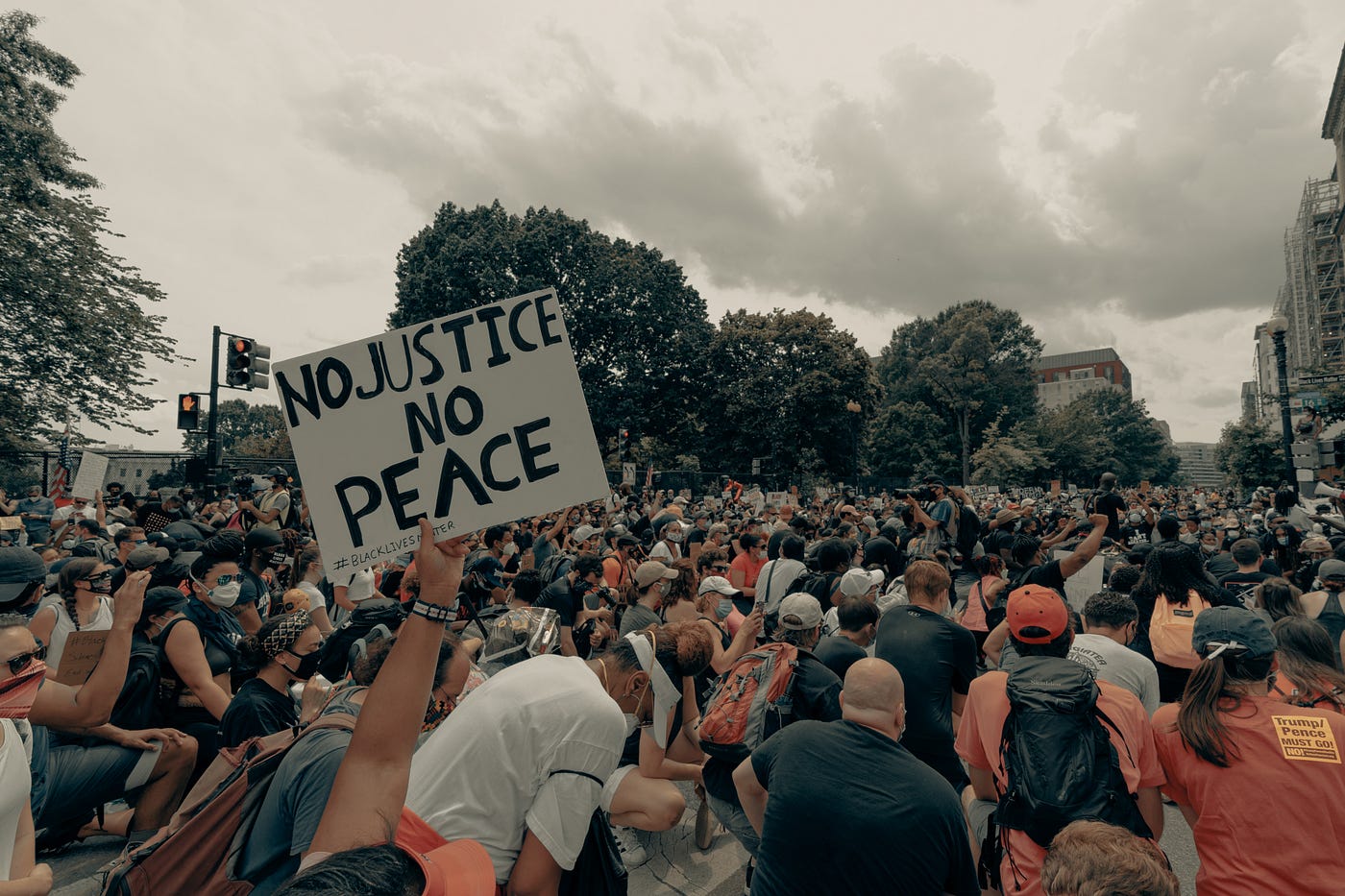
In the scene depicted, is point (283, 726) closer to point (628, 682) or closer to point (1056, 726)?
point (628, 682)

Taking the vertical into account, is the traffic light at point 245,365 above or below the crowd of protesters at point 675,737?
above

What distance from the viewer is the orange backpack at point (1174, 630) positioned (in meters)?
4.46

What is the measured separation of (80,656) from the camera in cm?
372

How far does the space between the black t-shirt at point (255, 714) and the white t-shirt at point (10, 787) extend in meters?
0.88

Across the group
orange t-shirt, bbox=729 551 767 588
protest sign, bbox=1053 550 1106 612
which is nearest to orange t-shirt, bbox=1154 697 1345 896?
protest sign, bbox=1053 550 1106 612

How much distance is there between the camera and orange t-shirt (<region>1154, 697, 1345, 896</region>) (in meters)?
2.18

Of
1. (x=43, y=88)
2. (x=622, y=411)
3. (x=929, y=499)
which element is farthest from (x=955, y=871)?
(x=622, y=411)

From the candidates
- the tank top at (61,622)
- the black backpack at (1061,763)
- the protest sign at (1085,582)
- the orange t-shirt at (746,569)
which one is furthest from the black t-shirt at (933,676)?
the tank top at (61,622)

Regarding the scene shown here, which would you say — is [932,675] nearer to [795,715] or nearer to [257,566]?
[795,715]

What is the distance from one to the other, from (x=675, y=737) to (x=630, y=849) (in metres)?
1.27

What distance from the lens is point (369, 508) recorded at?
2.18 metres

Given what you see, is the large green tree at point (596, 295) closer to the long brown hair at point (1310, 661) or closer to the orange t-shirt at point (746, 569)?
the orange t-shirt at point (746, 569)

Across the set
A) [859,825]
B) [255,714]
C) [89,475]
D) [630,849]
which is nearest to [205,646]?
[255,714]

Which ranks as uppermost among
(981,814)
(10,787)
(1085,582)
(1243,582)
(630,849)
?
(10,787)
